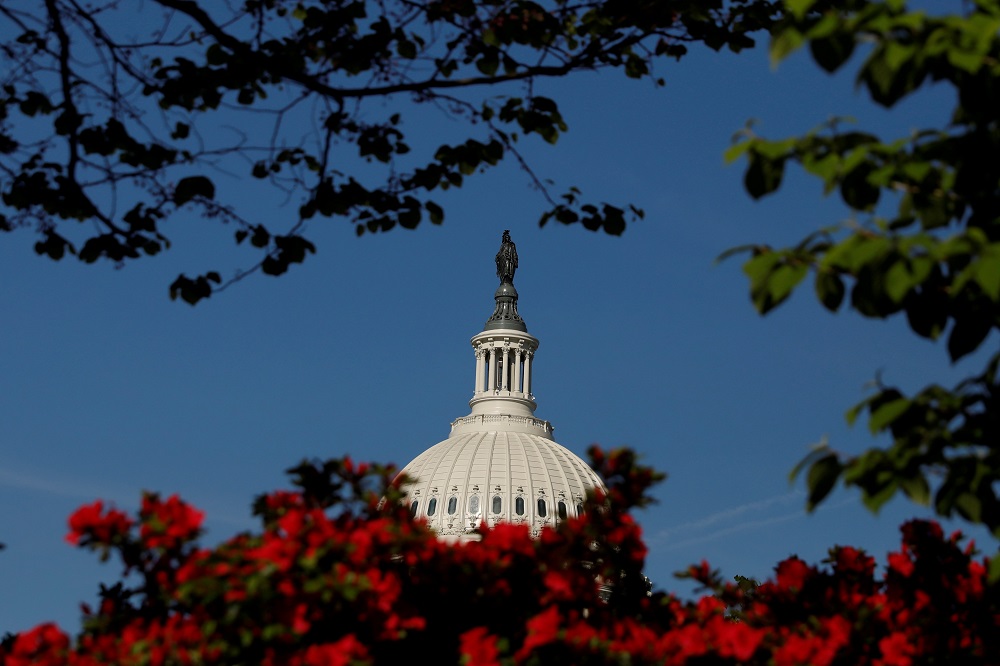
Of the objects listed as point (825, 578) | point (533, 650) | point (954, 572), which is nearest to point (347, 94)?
point (533, 650)

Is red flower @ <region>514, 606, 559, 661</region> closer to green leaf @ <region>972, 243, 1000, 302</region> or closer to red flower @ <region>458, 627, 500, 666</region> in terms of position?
red flower @ <region>458, 627, 500, 666</region>

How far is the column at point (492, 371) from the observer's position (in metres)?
140

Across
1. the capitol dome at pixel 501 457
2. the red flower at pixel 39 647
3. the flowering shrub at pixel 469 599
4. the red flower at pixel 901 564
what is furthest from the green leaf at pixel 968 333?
the capitol dome at pixel 501 457

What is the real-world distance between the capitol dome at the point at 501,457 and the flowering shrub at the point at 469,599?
101 m

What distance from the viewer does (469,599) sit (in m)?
9.32

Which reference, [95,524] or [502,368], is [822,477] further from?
[502,368]

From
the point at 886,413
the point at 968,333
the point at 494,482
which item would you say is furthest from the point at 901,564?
the point at 494,482

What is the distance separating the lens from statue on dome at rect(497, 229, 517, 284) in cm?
15025

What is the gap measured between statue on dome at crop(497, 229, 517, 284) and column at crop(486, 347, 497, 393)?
11.5 metres

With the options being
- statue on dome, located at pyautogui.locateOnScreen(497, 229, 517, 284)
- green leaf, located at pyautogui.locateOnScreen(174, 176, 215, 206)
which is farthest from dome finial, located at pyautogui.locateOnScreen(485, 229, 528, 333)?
green leaf, located at pyautogui.locateOnScreen(174, 176, 215, 206)

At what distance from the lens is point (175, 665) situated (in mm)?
7922

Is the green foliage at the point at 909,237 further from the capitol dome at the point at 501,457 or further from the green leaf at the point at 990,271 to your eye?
the capitol dome at the point at 501,457

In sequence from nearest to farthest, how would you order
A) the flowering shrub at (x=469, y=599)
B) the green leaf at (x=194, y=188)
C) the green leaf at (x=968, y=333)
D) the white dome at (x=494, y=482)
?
the green leaf at (x=968, y=333)
the flowering shrub at (x=469, y=599)
the green leaf at (x=194, y=188)
the white dome at (x=494, y=482)

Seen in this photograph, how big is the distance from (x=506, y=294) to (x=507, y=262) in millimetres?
4443
